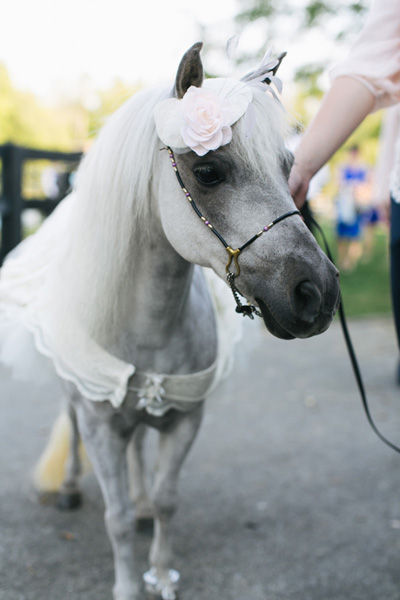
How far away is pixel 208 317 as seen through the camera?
208 cm

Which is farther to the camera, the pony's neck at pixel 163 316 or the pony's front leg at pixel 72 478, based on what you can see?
the pony's front leg at pixel 72 478

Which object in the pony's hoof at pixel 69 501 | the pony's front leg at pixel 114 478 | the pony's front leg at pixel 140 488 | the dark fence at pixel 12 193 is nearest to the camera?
the pony's front leg at pixel 114 478

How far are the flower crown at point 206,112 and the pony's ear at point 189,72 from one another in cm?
2

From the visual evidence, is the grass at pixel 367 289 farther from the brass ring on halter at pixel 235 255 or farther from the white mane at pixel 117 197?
the brass ring on halter at pixel 235 255

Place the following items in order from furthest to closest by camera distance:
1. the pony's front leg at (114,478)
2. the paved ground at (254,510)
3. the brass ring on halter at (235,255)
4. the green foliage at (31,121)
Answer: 1. the green foliage at (31,121)
2. the paved ground at (254,510)
3. the pony's front leg at (114,478)
4. the brass ring on halter at (235,255)

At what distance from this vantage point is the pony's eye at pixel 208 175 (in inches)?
57.1

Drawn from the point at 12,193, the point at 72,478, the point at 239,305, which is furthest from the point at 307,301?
the point at 12,193

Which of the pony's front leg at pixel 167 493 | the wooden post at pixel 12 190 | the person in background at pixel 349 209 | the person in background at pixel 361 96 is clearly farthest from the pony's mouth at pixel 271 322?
the person in background at pixel 349 209

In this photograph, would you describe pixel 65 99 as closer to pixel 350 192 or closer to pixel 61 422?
pixel 350 192

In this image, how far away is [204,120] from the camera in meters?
1.38

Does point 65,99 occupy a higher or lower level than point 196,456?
lower

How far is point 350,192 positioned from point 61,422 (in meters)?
8.48

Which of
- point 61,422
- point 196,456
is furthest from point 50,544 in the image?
point 196,456

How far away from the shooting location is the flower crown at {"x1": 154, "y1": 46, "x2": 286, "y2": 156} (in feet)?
4.57
